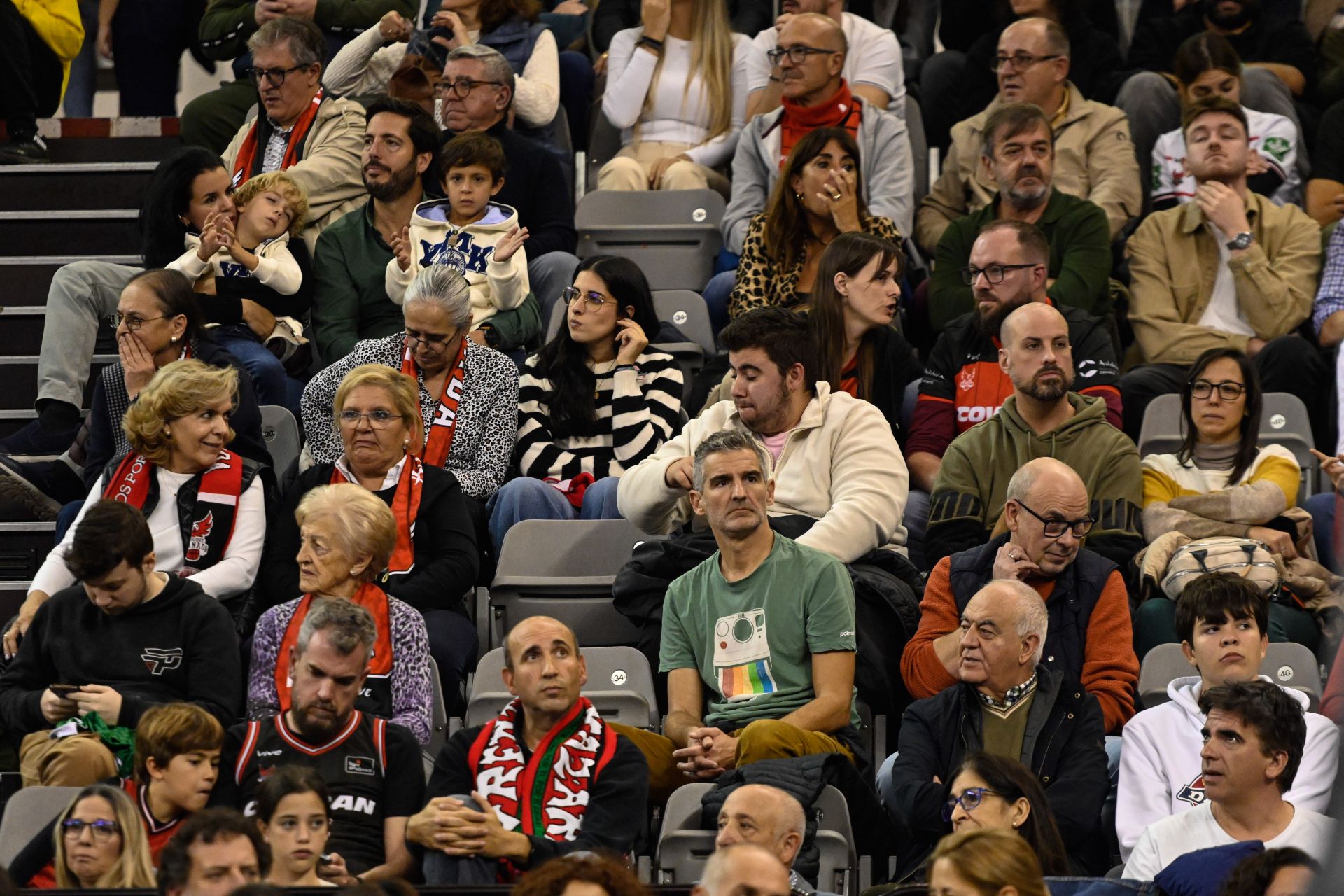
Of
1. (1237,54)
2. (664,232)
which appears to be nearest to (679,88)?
(664,232)

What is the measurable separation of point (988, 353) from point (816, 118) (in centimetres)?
137

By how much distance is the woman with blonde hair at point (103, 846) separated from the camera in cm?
358

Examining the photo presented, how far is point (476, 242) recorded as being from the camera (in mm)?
5824

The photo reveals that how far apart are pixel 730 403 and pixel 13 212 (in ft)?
10.2

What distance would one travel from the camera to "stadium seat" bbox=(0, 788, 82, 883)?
3.82 m

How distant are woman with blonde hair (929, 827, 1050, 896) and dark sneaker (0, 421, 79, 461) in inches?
131

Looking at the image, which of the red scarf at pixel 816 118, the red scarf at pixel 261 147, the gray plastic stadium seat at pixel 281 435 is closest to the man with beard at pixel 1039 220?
the red scarf at pixel 816 118

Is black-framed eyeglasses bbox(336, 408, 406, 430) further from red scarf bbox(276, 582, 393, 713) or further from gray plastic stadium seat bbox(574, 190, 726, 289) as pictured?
gray plastic stadium seat bbox(574, 190, 726, 289)

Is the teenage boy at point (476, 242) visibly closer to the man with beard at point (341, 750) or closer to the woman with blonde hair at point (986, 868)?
the man with beard at point (341, 750)

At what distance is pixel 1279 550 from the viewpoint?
469 centimetres

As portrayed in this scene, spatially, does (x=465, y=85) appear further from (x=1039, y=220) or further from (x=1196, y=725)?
(x=1196, y=725)

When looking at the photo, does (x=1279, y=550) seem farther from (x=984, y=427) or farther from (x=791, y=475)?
(x=791, y=475)

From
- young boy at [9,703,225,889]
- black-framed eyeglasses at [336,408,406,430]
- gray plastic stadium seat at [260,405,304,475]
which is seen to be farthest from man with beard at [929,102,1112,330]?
young boy at [9,703,225,889]

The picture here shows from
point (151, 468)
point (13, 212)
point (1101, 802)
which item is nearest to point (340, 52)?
point (13, 212)
